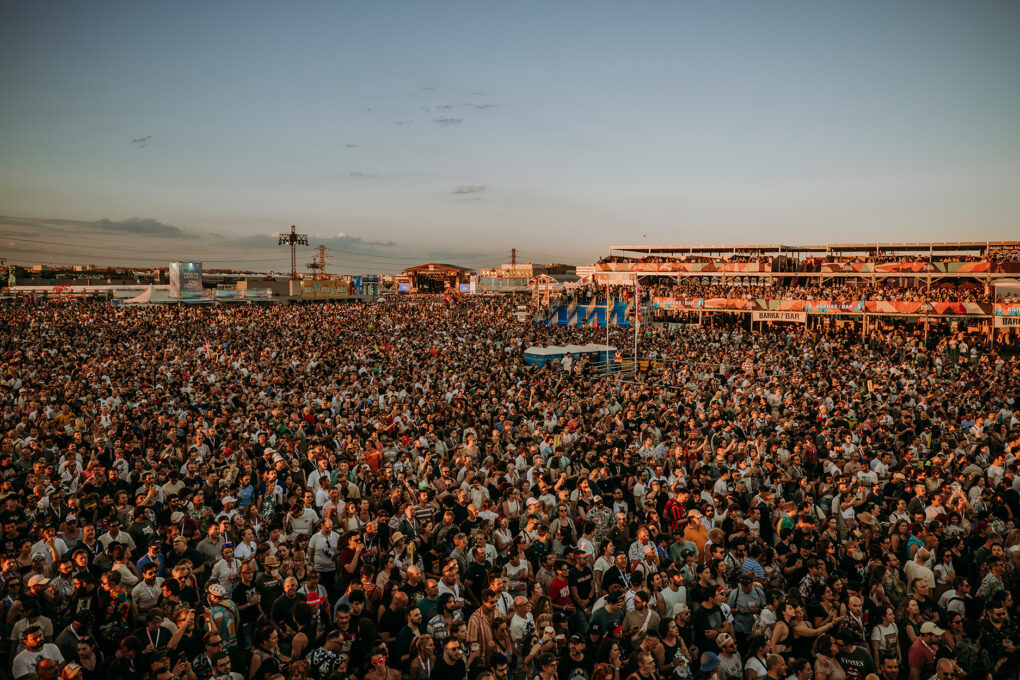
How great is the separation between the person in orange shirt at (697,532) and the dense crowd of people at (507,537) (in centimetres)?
3

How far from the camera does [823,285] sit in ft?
134

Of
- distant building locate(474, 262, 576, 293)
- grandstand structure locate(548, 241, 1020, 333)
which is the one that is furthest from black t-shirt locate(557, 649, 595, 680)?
distant building locate(474, 262, 576, 293)

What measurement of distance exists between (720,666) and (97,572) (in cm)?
567

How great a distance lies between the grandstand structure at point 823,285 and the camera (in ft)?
105

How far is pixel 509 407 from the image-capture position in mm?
14180

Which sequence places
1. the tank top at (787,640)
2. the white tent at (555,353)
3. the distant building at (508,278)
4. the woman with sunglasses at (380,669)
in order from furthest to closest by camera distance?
1. the distant building at (508,278)
2. the white tent at (555,353)
3. the tank top at (787,640)
4. the woman with sunglasses at (380,669)

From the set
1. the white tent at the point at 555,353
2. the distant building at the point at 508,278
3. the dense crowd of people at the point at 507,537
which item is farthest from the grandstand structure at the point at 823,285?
the distant building at the point at 508,278

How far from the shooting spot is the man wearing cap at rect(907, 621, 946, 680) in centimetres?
459

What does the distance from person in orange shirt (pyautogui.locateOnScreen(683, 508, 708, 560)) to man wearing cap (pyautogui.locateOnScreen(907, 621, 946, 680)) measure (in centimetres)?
213

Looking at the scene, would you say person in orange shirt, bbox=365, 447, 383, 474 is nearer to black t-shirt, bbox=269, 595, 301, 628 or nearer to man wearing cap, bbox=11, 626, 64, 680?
black t-shirt, bbox=269, 595, 301, 628

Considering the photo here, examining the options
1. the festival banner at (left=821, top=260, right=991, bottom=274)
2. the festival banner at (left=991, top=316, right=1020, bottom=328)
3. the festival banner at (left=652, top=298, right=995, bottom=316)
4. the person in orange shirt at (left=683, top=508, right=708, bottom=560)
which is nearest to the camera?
the person in orange shirt at (left=683, top=508, right=708, bottom=560)

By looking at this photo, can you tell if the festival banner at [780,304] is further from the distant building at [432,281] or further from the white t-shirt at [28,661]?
the distant building at [432,281]

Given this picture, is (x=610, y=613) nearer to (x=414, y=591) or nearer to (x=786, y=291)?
(x=414, y=591)

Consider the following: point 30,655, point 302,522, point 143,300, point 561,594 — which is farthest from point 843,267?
point 143,300
